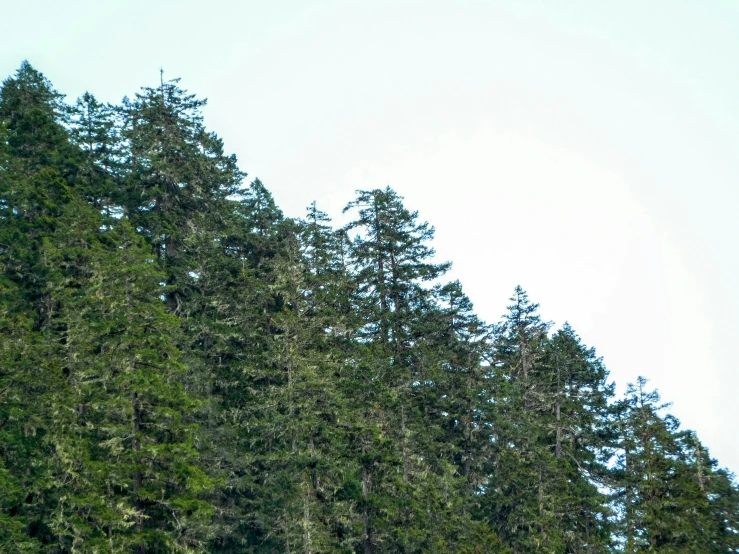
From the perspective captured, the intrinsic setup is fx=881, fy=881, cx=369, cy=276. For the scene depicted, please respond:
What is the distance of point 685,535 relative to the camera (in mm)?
39312

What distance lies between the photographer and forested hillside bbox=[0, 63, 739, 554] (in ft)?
97.8

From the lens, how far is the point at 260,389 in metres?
42.0

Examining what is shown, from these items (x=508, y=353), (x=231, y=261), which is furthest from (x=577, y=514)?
(x=231, y=261)

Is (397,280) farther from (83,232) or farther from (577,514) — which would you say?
(83,232)

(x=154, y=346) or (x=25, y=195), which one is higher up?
(x=25, y=195)

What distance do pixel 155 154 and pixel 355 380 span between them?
1927 centimetres

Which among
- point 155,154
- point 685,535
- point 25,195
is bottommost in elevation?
point 685,535

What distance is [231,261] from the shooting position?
47.3 metres

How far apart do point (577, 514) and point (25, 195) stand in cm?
3285

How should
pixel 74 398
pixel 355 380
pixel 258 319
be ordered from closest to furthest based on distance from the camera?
pixel 74 398 → pixel 355 380 → pixel 258 319

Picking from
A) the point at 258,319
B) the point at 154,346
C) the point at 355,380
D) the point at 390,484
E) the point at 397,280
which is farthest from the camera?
the point at 397,280

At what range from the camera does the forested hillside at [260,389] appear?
29.8 m

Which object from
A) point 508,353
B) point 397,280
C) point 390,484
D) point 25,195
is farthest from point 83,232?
point 508,353

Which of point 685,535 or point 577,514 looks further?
point 577,514
